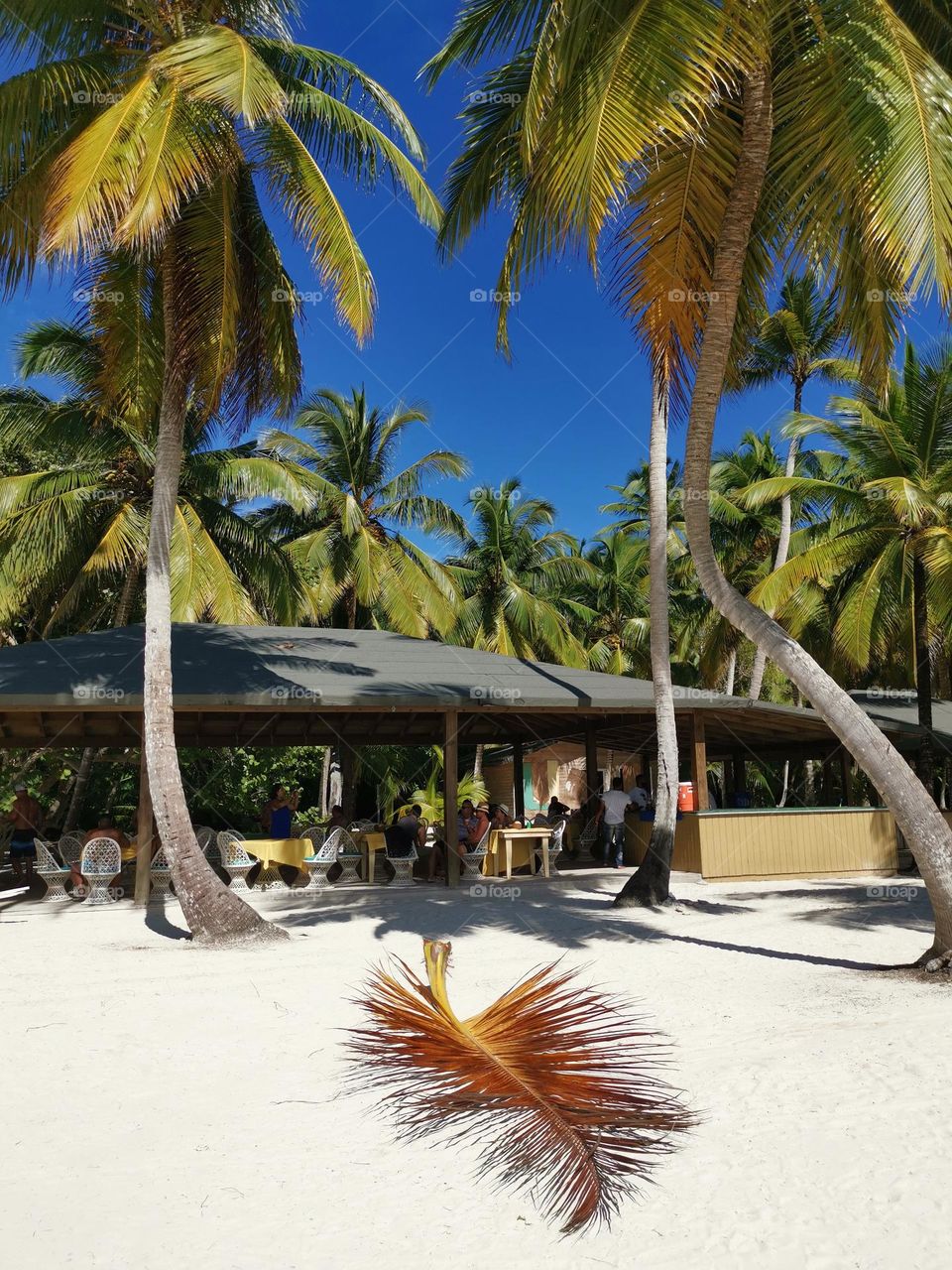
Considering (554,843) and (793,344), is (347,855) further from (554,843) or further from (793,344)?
(793,344)

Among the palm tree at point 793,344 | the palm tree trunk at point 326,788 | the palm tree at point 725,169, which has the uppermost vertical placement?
the palm tree at point 793,344

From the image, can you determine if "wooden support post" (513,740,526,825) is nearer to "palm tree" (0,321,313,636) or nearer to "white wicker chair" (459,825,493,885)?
"white wicker chair" (459,825,493,885)

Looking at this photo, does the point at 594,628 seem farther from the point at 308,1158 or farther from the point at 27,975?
the point at 308,1158

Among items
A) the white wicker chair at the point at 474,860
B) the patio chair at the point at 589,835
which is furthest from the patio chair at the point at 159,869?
the patio chair at the point at 589,835

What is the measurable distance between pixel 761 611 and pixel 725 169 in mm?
3648

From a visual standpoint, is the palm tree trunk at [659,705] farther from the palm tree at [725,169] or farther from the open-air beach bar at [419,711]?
the palm tree at [725,169]

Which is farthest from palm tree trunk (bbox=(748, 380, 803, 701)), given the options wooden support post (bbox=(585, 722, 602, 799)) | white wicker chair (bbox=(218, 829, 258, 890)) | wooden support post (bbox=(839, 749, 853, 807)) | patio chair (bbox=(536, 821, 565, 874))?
white wicker chair (bbox=(218, 829, 258, 890))

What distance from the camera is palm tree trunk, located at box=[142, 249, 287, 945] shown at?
31.8 feet

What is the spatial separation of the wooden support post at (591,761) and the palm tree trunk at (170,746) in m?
9.00

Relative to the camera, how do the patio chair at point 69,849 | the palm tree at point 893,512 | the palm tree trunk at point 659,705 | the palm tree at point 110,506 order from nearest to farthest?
1. the palm tree trunk at point 659,705
2. the patio chair at point 69,849
3. the palm tree at point 893,512
4. the palm tree at point 110,506

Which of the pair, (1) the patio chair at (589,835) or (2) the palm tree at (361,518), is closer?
(1) the patio chair at (589,835)

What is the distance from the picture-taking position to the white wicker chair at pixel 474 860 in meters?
15.3

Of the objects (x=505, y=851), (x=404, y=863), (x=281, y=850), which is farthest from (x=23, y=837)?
(x=505, y=851)

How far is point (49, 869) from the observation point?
12797mm
